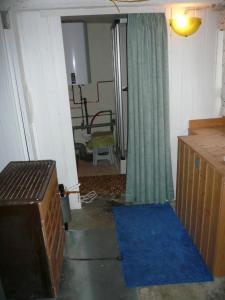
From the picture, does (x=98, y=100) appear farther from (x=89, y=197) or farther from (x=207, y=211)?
(x=207, y=211)

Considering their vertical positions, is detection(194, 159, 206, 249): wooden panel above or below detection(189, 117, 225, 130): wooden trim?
below

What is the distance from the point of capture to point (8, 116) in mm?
2027

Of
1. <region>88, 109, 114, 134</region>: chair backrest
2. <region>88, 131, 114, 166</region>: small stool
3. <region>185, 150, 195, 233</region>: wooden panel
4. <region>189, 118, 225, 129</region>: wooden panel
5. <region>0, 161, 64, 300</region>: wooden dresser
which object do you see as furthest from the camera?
<region>88, 109, 114, 134</region>: chair backrest

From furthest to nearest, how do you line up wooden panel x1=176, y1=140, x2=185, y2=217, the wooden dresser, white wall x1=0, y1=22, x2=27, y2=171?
wooden panel x1=176, y1=140, x2=185, y2=217 < white wall x1=0, y1=22, x2=27, y2=171 < the wooden dresser

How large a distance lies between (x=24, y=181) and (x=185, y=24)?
6.32 ft

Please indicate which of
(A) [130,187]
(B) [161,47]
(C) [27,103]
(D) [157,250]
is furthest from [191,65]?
(D) [157,250]

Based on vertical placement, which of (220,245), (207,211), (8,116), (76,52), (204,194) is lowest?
(220,245)

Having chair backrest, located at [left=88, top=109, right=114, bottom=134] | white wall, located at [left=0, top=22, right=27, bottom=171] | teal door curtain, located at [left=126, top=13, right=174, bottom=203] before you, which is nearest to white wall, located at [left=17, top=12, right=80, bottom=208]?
white wall, located at [left=0, top=22, right=27, bottom=171]

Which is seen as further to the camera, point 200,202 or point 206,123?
point 206,123

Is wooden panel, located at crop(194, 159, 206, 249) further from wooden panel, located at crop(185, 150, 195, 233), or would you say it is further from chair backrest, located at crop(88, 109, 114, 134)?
chair backrest, located at crop(88, 109, 114, 134)

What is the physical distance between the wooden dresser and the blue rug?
0.72 metres

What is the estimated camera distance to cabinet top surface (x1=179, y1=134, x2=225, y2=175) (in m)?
1.87

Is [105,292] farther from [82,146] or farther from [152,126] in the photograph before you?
Result: [82,146]

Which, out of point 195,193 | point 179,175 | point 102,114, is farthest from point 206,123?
point 102,114
